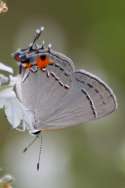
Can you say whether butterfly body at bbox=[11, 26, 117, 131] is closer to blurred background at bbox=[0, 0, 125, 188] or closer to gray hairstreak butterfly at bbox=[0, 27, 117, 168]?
gray hairstreak butterfly at bbox=[0, 27, 117, 168]

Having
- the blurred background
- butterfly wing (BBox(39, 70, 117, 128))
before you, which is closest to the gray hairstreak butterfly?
butterfly wing (BBox(39, 70, 117, 128))

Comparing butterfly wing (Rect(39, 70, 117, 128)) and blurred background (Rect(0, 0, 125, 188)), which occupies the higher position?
blurred background (Rect(0, 0, 125, 188))

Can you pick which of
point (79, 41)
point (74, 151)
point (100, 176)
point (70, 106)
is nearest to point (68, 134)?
point (74, 151)

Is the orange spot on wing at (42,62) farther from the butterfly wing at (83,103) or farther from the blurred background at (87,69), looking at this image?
the blurred background at (87,69)

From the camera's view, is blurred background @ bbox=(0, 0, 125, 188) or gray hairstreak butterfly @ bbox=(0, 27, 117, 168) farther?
blurred background @ bbox=(0, 0, 125, 188)

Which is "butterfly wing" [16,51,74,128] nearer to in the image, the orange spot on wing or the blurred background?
the orange spot on wing

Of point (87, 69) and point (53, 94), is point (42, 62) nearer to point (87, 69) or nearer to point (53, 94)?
point (53, 94)
